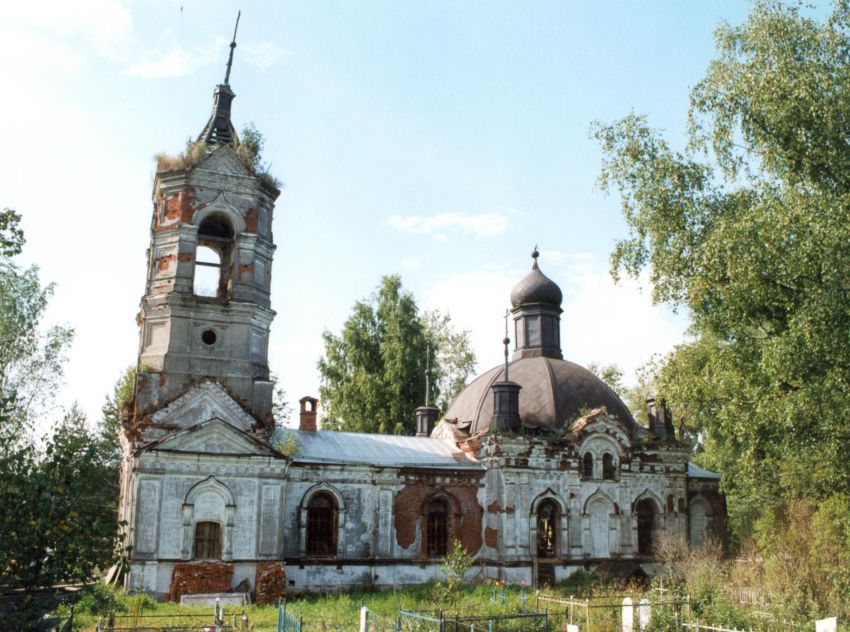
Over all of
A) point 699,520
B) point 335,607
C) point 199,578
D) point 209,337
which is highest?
point 209,337

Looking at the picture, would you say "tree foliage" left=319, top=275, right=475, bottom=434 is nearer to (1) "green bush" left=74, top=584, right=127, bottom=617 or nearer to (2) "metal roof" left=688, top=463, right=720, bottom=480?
(2) "metal roof" left=688, top=463, right=720, bottom=480

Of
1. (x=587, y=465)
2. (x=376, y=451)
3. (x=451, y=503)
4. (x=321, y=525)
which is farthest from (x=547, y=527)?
(x=321, y=525)

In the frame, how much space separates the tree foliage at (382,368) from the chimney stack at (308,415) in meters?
9.94

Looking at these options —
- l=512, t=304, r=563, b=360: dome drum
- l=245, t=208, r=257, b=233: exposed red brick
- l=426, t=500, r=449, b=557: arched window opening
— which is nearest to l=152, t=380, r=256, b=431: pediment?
l=245, t=208, r=257, b=233: exposed red brick

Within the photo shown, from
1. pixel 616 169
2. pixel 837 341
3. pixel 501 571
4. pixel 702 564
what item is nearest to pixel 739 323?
pixel 837 341

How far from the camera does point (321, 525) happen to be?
20.7 meters

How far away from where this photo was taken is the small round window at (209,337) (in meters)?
19.9

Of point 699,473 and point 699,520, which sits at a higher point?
point 699,473

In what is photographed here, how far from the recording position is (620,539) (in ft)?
77.2

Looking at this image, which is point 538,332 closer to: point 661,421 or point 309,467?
point 661,421

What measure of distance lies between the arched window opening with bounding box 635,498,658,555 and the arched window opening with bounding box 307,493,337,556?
906 centimetres

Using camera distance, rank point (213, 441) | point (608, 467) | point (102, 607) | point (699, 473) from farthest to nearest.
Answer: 1. point (699, 473)
2. point (608, 467)
3. point (213, 441)
4. point (102, 607)

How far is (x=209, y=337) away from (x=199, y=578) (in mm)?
5586

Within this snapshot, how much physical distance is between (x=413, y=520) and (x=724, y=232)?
36.9ft
